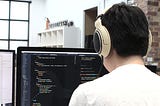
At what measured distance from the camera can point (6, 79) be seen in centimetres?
163

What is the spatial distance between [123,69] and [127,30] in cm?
14

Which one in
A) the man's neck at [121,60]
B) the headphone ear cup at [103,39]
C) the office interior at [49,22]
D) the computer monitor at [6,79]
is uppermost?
the office interior at [49,22]

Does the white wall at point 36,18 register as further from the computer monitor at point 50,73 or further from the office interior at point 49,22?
the computer monitor at point 50,73

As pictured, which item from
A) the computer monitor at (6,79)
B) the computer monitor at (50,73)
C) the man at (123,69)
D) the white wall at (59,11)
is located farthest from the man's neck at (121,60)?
the white wall at (59,11)

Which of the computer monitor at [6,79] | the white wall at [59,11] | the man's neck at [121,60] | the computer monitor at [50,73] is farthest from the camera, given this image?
the white wall at [59,11]

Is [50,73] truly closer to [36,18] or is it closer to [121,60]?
[121,60]

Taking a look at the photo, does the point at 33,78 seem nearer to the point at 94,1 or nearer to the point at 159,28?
the point at 159,28

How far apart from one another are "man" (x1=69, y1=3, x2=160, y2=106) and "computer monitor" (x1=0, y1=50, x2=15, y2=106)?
60cm

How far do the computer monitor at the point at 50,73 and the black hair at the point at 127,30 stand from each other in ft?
1.59

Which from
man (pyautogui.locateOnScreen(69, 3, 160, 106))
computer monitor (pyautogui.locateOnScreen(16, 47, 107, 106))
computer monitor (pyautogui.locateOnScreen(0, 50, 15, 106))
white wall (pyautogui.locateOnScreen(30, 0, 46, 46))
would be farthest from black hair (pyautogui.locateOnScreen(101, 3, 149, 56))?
white wall (pyautogui.locateOnScreen(30, 0, 46, 46))

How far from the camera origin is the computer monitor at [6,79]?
1.62 m

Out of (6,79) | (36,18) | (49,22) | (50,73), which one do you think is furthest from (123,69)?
(36,18)

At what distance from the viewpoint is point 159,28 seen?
211 inches

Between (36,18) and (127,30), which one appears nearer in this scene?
(127,30)
